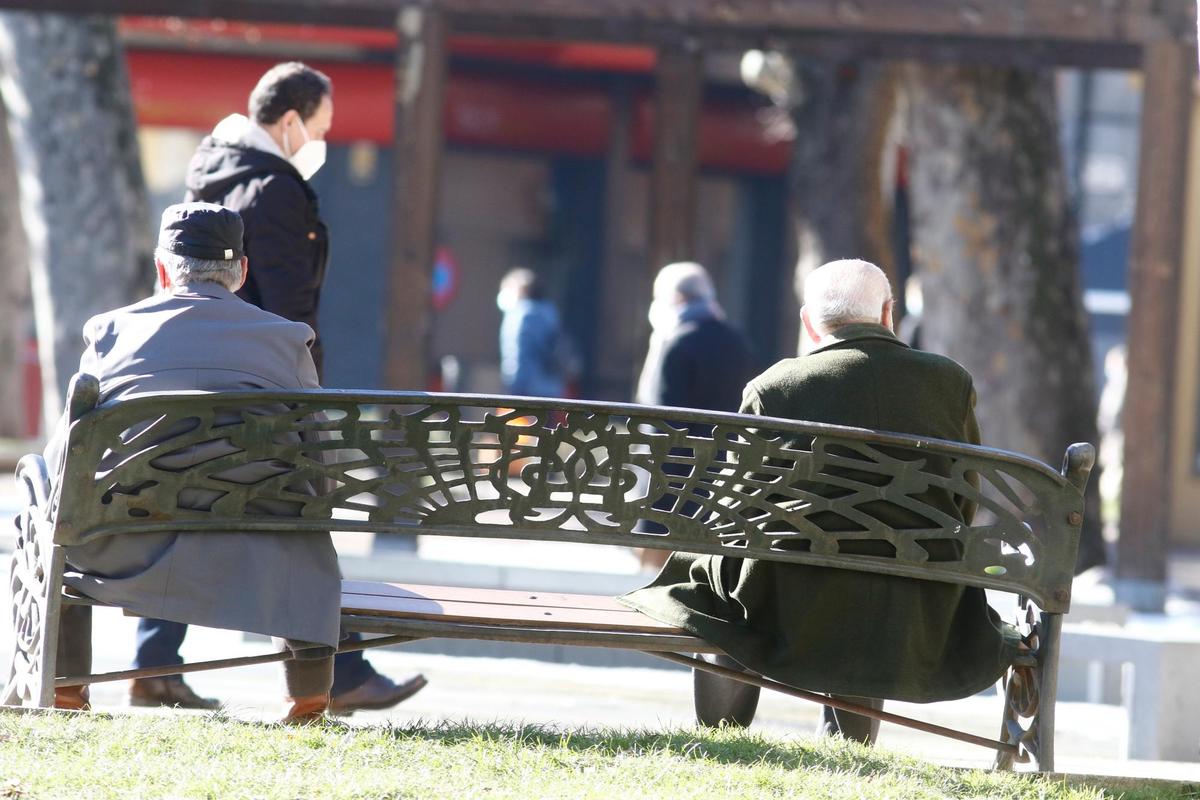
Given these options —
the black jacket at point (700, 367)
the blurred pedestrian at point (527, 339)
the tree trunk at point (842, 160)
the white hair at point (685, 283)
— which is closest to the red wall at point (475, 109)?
the blurred pedestrian at point (527, 339)

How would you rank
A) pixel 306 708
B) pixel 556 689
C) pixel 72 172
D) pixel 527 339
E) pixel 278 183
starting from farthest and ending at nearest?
pixel 527 339 → pixel 72 172 → pixel 556 689 → pixel 278 183 → pixel 306 708

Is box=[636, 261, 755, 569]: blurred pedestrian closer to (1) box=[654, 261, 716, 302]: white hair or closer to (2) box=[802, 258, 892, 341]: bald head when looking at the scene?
(1) box=[654, 261, 716, 302]: white hair

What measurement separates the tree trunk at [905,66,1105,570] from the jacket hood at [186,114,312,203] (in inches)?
182

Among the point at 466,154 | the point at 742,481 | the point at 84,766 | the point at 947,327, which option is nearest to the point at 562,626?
the point at 742,481

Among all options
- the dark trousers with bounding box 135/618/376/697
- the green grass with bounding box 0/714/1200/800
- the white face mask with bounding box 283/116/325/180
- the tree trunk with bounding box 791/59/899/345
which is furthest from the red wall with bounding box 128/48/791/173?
the green grass with bounding box 0/714/1200/800

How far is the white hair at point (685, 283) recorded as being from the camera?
7273 millimetres

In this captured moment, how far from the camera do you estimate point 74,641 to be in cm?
388

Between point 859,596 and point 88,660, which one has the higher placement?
point 859,596

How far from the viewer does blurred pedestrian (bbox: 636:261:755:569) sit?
7.31 metres

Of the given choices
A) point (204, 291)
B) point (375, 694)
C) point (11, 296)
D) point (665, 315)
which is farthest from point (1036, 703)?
point (11, 296)

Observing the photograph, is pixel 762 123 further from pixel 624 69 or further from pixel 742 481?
pixel 742 481

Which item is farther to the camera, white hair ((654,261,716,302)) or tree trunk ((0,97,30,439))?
tree trunk ((0,97,30,439))

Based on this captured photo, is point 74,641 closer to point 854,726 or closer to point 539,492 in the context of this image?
point 539,492

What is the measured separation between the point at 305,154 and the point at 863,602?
2148mm
